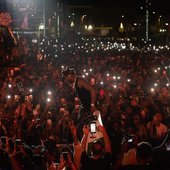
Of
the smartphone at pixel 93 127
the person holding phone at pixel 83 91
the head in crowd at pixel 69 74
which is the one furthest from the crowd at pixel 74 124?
the head in crowd at pixel 69 74

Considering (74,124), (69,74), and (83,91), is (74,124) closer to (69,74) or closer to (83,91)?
(83,91)

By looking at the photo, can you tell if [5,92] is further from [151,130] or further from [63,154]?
[63,154]

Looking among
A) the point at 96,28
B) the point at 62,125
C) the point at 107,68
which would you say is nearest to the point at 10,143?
the point at 62,125

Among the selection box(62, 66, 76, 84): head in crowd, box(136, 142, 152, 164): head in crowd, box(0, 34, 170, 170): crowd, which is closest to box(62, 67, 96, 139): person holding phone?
box(62, 66, 76, 84): head in crowd

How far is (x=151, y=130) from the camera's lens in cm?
993

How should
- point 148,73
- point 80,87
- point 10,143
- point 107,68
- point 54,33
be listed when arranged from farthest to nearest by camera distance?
point 54,33, point 107,68, point 148,73, point 80,87, point 10,143

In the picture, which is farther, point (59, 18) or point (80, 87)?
point (59, 18)

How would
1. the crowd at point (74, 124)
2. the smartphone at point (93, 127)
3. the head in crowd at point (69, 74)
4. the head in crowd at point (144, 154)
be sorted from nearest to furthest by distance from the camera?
1. the head in crowd at point (144, 154)
2. the crowd at point (74, 124)
3. the smartphone at point (93, 127)
4. the head in crowd at point (69, 74)

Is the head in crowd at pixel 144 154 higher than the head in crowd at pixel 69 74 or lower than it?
lower

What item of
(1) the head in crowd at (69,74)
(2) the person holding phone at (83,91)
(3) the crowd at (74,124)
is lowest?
(3) the crowd at (74,124)

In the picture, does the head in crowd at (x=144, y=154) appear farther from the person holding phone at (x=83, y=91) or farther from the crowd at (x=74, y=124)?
the person holding phone at (x=83, y=91)

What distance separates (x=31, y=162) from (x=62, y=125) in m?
3.65

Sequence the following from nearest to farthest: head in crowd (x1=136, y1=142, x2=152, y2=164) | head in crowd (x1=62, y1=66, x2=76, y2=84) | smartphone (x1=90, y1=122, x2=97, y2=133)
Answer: head in crowd (x1=136, y1=142, x2=152, y2=164) < smartphone (x1=90, y1=122, x2=97, y2=133) < head in crowd (x1=62, y1=66, x2=76, y2=84)

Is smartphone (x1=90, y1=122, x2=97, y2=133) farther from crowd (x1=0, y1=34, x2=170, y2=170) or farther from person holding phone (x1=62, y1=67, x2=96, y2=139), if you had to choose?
person holding phone (x1=62, y1=67, x2=96, y2=139)
